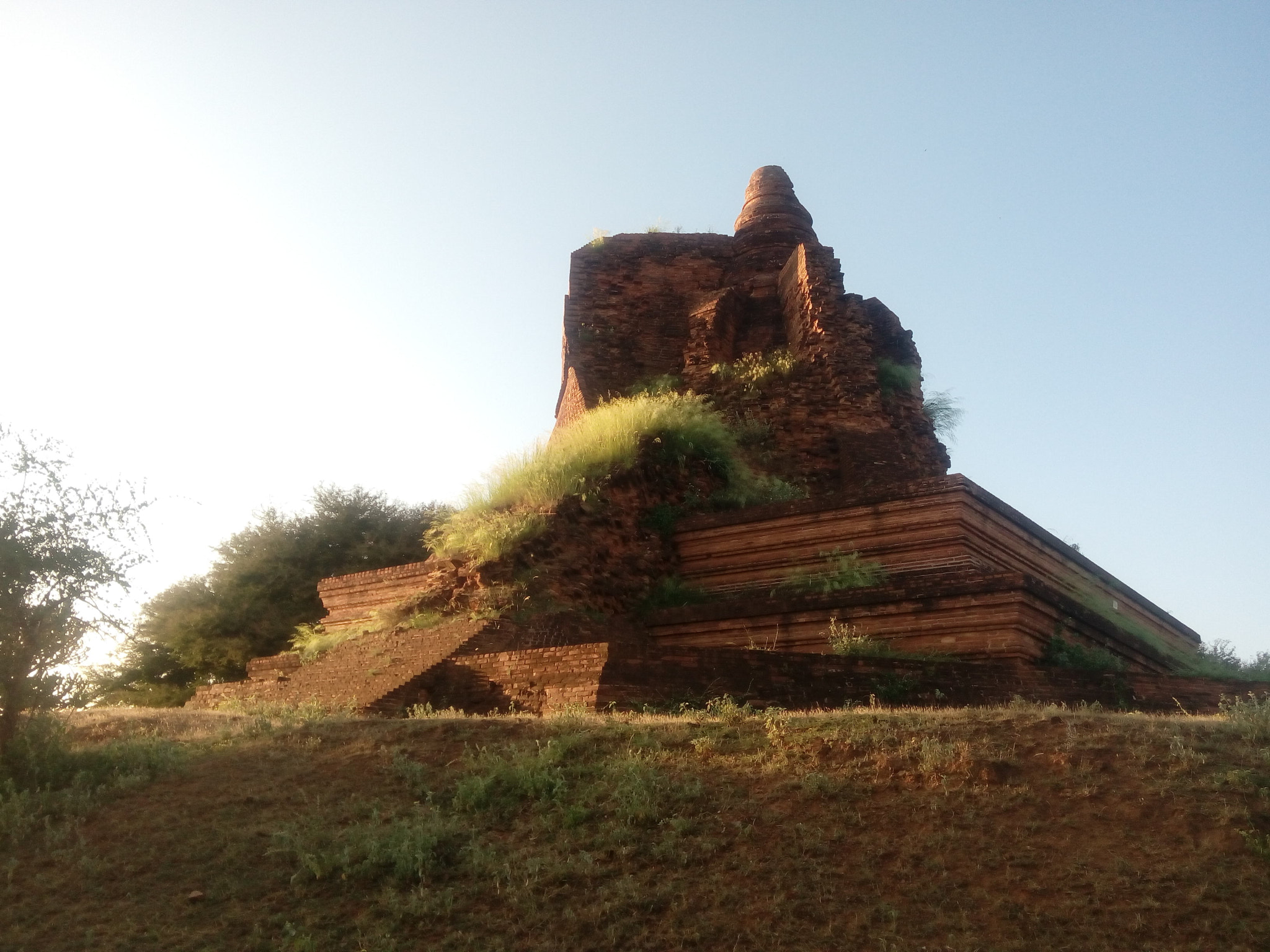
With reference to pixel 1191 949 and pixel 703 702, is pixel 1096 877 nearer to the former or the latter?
pixel 1191 949

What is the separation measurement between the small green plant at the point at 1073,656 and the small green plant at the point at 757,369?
5776 millimetres

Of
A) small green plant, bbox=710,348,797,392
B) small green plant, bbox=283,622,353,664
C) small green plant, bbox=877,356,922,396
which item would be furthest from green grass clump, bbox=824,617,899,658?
small green plant, bbox=877,356,922,396

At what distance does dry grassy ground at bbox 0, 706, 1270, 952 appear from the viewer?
4.08 metres

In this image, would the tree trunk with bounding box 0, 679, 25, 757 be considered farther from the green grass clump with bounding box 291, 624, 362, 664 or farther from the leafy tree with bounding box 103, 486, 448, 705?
the leafy tree with bounding box 103, 486, 448, 705

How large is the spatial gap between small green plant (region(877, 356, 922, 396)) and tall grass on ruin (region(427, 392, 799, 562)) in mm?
2520

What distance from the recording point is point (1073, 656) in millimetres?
9203

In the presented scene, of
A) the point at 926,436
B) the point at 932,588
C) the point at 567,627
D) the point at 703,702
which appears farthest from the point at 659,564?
the point at 926,436

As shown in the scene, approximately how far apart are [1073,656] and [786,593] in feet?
7.99

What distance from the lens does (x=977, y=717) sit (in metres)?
5.93

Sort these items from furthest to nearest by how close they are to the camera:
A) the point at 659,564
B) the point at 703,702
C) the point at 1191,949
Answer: the point at 659,564 < the point at 703,702 < the point at 1191,949

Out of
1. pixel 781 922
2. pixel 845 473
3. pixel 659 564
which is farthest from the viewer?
pixel 845 473

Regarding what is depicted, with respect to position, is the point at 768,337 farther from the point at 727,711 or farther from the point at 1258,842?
the point at 1258,842

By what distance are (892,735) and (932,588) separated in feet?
12.2

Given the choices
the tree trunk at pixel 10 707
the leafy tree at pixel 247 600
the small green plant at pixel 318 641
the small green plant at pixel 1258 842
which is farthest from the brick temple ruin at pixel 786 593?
the leafy tree at pixel 247 600
